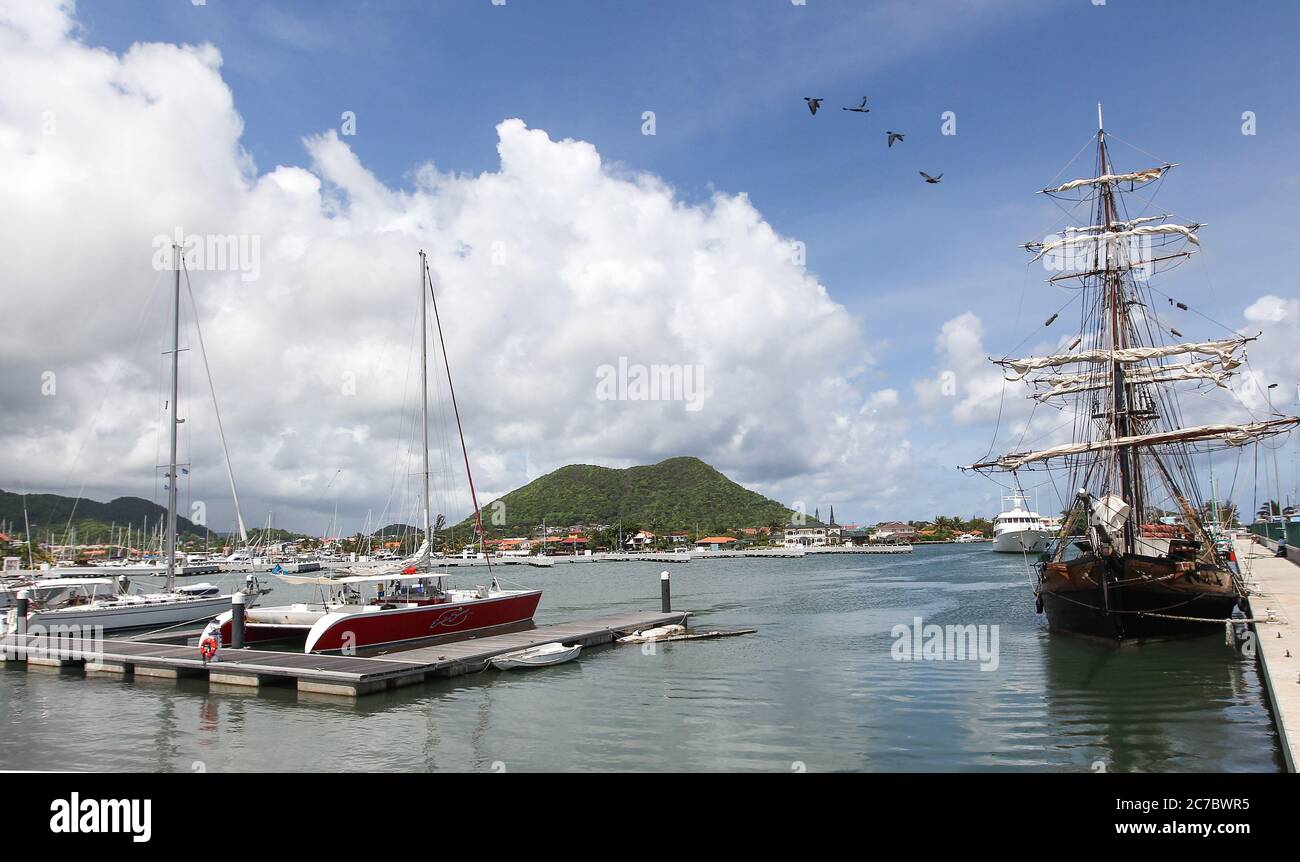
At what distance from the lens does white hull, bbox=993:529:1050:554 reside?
4523 inches

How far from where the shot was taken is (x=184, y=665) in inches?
986

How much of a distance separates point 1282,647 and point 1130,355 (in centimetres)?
1934

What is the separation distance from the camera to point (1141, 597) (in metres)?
29.2

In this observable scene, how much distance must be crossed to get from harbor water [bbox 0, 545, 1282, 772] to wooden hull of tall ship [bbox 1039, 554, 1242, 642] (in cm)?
79

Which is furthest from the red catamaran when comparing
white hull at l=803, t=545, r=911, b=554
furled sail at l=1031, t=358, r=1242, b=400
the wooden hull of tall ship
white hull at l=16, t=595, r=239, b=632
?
white hull at l=803, t=545, r=911, b=554

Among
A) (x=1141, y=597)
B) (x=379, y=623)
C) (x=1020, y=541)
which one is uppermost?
(x=1141, y=597)

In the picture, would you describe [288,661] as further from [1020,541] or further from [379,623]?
[1020,541]

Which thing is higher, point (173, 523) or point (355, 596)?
point (173, 523)

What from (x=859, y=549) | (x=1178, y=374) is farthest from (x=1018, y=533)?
(x=1178, y=374)

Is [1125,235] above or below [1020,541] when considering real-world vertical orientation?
above

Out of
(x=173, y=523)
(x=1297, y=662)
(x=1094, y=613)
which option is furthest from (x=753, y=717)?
(x=173, y=523)
